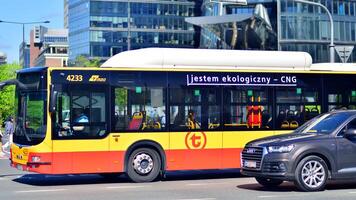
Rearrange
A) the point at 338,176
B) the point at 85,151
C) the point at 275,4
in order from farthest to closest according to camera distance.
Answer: the point at 275,4
the point at 85,151
the point at 338,176

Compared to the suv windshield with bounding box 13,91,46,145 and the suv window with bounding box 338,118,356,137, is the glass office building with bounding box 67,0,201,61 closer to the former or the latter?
the suv windshield with bounding box 13,91,46,145

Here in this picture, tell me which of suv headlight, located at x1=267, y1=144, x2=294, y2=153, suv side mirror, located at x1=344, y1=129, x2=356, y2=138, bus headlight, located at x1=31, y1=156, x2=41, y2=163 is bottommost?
bus headlight, located at x1=31, y1=156, x2=41, y2=163

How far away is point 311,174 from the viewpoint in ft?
42.5

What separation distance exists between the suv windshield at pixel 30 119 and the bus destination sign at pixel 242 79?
12.4 feet

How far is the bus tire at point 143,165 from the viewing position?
1558 cm

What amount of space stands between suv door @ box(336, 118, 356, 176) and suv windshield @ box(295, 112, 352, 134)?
0.35 m

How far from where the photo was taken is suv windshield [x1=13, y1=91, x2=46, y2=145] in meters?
15.0

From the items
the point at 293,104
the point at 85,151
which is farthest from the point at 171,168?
the point at 293,104


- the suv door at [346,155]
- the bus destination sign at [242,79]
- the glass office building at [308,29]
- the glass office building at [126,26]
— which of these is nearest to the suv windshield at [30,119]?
the bus destination sign at [242,79]

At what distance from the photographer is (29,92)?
1552cm

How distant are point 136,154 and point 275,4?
66.4m

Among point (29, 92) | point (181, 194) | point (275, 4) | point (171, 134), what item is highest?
point (275, 4)

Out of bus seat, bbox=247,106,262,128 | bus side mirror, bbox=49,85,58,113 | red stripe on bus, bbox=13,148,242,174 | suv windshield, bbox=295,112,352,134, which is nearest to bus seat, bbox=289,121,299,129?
bus seat, bbox=247,106,262,128

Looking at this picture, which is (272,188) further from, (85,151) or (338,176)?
(85,151)
